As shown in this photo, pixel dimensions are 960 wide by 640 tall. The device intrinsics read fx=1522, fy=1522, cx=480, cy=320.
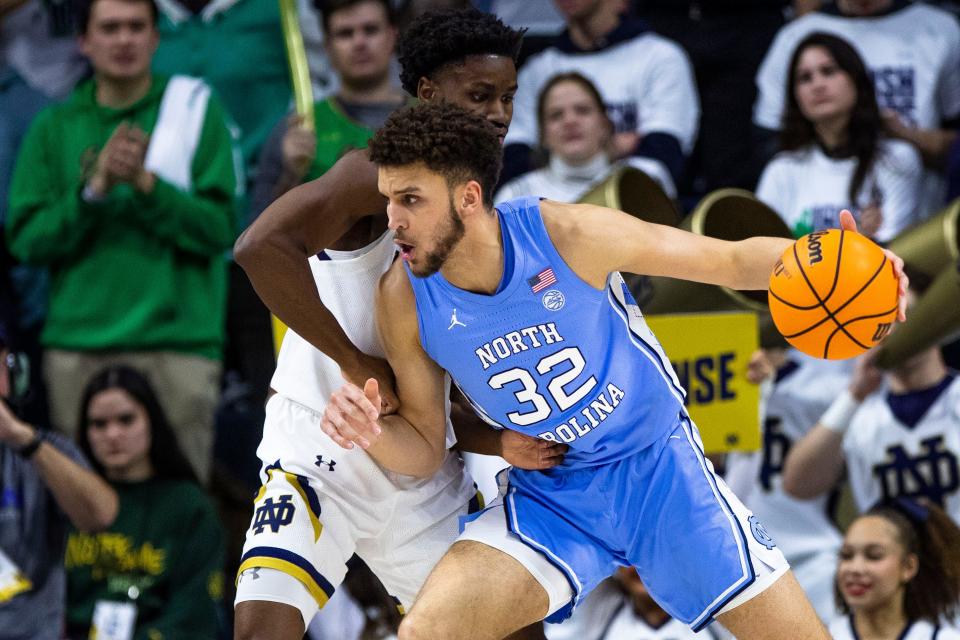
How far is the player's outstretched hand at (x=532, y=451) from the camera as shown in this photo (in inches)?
174

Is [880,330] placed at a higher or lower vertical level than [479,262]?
lower

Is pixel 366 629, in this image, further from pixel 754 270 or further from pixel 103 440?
pixel 754 270

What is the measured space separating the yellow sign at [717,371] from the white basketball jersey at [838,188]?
4.03ft

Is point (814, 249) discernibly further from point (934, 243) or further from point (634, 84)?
point (634, 84)

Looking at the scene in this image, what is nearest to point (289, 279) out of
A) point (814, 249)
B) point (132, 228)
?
point (814, 249)

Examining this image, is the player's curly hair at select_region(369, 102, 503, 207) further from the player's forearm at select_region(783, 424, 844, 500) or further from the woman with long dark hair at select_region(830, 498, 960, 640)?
the player's forearm at select_region(783, 424, 844, 500)

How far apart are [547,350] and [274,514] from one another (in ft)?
3.07

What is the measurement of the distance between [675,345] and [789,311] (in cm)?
216

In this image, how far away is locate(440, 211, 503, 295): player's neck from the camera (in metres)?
4.16

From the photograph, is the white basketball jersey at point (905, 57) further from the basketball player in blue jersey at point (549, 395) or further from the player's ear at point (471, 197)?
the player's ear at point (471, 197)

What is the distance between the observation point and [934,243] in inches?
264

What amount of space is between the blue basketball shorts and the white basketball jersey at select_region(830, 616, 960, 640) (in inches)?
89.9

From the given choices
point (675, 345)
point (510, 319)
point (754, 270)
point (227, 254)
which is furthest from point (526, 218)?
point (227, 254)

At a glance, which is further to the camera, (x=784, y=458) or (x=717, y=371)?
(x=784, y=458)
